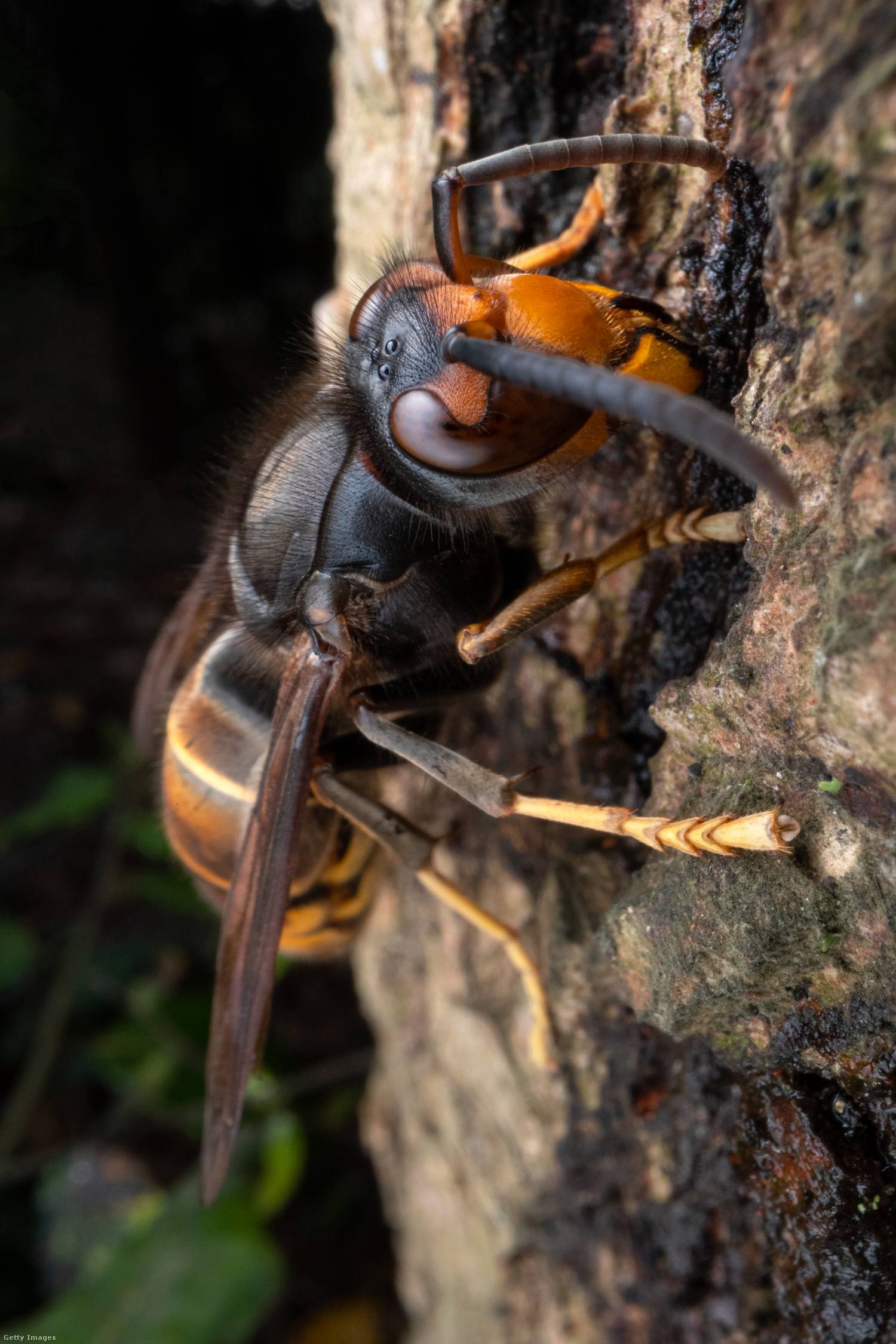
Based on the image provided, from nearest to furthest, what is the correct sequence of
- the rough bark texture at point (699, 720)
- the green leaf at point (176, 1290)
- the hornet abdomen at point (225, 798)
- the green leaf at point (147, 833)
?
the rough bark texture at point (699, 720) → the hornet abdomen at point (225, 798) → the green leaf at point (176, 1290) → the green leaf at point (147, 833)

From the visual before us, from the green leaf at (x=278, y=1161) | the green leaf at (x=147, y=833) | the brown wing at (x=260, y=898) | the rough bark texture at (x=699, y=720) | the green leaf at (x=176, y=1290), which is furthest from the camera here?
the green leaf at (x=147, y=833)

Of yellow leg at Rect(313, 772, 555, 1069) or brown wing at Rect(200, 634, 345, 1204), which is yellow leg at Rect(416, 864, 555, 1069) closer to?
yellow leg at Rect(313, 772, 555, 1069)

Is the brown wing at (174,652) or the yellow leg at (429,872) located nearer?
the yellow leg at (429,872)

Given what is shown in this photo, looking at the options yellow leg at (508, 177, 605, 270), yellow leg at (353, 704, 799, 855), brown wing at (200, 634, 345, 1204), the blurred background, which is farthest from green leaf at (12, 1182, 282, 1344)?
yellow leg at (508, 177, 605, 270)

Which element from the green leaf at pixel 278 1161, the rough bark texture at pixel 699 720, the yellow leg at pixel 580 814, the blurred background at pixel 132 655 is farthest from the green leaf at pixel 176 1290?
the yellow leg at pixel 580 814

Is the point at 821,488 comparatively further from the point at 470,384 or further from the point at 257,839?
the point at 257,839

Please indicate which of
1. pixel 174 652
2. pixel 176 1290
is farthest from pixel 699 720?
pixel 176 1290

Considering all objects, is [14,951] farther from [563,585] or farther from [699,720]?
[699,720]

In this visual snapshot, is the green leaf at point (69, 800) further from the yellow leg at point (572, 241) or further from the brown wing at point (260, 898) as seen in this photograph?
the yellow leg at point (572, 241)
